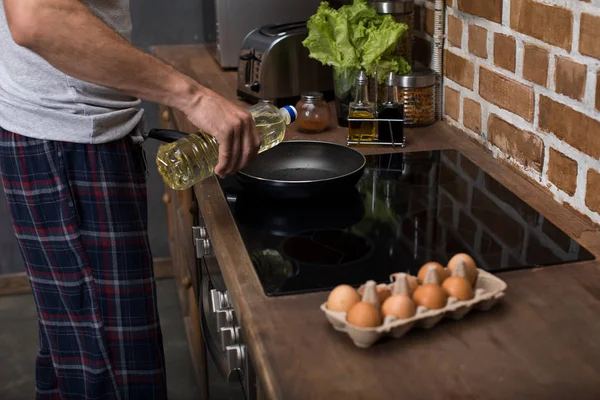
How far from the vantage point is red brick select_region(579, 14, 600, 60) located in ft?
4.15

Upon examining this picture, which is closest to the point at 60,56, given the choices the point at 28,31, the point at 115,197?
the point at 28,31

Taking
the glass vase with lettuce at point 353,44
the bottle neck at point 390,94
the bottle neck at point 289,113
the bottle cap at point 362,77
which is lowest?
the bottle neck at point 390,94

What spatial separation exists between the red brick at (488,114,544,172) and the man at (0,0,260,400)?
1.78 feet

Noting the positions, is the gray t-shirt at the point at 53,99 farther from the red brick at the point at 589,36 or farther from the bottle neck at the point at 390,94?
the red brick at the point at 589,36

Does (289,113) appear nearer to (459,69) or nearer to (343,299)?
(459,69)

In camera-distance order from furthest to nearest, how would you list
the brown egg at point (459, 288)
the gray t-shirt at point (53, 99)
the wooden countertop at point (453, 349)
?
the gray t-shirt at point (53, 99) < the brown egg at point (459, 288) < the wooden countertop at point (453, 349)

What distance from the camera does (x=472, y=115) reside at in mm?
1810

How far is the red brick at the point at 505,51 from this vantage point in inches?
62.3

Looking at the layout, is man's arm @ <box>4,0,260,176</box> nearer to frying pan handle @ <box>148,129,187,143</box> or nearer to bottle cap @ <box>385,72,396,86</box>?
frying pan handle @ <box>148,129,187,143</box>

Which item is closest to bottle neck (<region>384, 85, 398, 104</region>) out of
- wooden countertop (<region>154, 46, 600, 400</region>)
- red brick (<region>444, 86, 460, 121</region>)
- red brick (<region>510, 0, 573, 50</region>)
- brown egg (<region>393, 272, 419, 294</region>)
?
red brick (<region>444, 86, 460, 121</region>)

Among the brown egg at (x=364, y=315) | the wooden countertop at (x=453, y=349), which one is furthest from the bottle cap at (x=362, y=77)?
the brown egg at (x=364, y=315)

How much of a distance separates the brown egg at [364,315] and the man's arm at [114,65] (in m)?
0.47

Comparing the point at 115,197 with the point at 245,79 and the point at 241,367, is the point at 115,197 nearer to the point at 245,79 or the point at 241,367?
the point at 241,367

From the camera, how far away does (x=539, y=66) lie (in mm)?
1477
